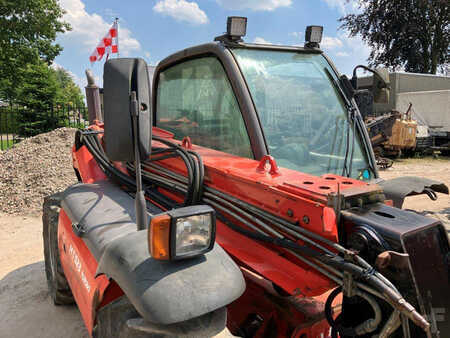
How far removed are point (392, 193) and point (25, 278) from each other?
12.5 ft

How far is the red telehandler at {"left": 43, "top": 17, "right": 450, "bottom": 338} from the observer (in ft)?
4.48

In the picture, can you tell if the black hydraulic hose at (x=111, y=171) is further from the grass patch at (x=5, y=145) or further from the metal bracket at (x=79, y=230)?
the grass patch at (x=5, y=145)

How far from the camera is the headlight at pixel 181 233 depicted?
1.33 m

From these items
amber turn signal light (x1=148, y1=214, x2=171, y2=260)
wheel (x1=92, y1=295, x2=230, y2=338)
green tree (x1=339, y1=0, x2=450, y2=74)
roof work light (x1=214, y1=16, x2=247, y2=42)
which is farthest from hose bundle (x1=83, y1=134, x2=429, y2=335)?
green tree (x1=339, y1=0, x2=450, y2=74)

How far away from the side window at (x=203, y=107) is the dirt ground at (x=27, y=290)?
1875 millimetres

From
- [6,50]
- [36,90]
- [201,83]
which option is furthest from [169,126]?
[6,50]

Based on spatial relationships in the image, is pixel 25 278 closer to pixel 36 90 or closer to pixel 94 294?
pixel 94 294

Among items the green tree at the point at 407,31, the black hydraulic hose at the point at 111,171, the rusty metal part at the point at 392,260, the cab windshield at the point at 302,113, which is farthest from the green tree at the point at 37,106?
the green tree at the point at 407,31

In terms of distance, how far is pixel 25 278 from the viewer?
12.7ft

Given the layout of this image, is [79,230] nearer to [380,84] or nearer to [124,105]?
[124,105]

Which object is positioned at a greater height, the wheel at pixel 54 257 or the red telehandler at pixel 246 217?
the red telehandler at pixel 246 217

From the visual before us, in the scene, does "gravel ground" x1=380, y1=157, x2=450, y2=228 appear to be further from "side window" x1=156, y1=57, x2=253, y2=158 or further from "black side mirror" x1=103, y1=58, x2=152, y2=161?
"black side mirror" x1=103, y1=58, x2=152, y2=161

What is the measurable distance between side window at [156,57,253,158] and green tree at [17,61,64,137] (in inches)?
488

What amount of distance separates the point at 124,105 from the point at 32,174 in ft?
21.1
